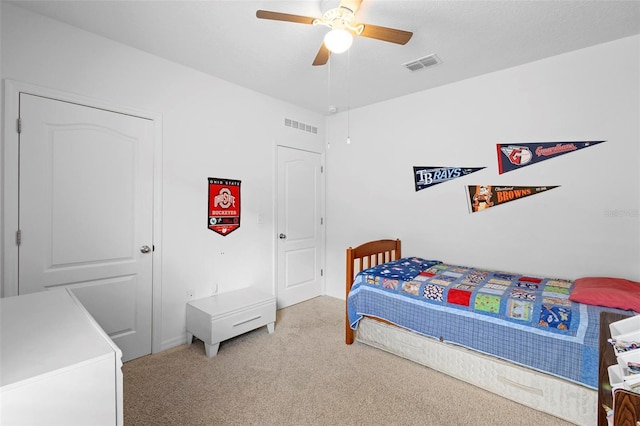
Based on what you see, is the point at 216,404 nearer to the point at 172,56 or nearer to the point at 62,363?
the point at 62,363

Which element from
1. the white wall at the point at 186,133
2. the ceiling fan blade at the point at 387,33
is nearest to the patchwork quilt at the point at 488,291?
the white wall at the point at 186,133

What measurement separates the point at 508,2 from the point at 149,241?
10.4ft

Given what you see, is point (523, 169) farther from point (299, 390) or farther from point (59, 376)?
point (59, 376)

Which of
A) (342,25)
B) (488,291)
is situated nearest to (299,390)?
(488,291)

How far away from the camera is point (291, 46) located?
2434mm

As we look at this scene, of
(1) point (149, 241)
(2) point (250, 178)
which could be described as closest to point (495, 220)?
(2) point (250, 178)

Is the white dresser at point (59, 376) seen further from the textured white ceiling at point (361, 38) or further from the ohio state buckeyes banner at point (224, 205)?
the textured white ceiling at point (361, 38)

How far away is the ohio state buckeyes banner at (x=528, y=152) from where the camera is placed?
100 inches

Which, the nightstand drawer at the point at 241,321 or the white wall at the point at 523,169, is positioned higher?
the white wall at the point at 523,169

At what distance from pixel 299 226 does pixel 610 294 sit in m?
2.96

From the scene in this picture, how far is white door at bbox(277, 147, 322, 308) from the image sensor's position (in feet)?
12.3

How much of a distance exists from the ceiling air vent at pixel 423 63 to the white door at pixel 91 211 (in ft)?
7.77

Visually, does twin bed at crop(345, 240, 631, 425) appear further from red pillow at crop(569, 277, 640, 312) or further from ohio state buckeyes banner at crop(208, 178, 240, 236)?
ohio state buckeyes banner at crop(208, 178, 240, 236)

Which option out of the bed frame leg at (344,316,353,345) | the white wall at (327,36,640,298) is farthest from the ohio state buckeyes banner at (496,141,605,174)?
the bed frame leg at (344,316,353,345)
